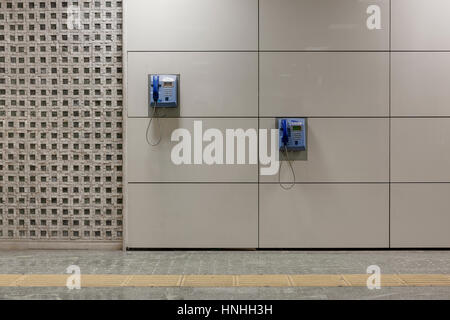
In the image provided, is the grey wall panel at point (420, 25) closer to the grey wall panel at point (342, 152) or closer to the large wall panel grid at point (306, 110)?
the large wall panel grid at point (306, 110)

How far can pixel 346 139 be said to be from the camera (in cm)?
494

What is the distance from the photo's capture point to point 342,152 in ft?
16.2

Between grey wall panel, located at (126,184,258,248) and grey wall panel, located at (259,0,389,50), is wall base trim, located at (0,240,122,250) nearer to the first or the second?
grey wall panel, located at (126,184,258,248)

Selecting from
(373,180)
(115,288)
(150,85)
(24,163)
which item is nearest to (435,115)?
(373,180)

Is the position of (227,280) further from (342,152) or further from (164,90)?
(164,90)

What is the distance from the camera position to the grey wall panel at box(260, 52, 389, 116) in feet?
16.1

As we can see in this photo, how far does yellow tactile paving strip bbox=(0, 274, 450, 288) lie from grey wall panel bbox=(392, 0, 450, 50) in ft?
8.60

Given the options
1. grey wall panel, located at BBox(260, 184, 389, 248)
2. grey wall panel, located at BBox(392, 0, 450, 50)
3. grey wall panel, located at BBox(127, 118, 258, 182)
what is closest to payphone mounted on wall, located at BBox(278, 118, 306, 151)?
grey wall panel, located at BBox(127, 118, 258, 182)

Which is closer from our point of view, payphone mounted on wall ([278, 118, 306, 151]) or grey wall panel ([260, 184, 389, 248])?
payphone mounted on wall ([278, 118, 306, 151])

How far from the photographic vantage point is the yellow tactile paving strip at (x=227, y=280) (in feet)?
12.4

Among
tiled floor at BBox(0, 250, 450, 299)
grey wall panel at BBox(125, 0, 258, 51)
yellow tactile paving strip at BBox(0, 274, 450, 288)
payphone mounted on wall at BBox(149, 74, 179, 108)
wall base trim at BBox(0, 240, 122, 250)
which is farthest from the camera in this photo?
wall base trim at BBox(0, 240, 122, 250)

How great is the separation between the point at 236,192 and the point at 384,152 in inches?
70.9

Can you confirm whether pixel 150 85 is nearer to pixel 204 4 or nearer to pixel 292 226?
pixel 204 4

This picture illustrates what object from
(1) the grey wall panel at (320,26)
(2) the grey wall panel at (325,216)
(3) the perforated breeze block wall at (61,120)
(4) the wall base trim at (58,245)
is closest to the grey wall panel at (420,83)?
(1) the grey wall panel at (320,26)
